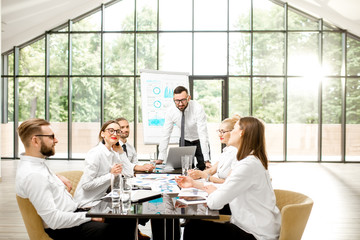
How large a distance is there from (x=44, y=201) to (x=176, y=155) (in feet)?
5.72

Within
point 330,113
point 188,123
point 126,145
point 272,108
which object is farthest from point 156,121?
point 330,113

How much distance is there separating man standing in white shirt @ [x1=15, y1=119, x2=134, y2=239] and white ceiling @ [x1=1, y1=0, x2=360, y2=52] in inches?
294

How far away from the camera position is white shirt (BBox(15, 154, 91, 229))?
2.20 meters

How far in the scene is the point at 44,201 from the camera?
7.22 feet

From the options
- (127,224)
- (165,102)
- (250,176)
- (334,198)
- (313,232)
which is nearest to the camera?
(250,176)

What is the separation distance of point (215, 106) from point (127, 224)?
8.61 meters

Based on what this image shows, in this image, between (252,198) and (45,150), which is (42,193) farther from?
(252,198)

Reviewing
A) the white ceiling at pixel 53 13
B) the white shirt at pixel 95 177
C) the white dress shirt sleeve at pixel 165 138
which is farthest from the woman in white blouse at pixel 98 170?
the white ceiling at pixel 53 13

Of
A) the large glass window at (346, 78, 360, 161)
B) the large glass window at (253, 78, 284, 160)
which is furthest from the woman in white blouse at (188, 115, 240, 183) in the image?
the large glass window at (346, 78, 360, 161)

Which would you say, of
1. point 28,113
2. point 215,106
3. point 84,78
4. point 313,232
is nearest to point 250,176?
point 313,232

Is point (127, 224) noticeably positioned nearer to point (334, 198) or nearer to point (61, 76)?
point (334, 198)

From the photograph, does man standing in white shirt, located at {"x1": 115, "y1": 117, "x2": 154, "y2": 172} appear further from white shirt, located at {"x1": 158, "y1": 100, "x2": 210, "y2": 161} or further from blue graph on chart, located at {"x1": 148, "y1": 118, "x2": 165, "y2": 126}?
blue graph on chart, located at {"x1": 148, "y1": 118, "x2": 165, "y2": 126}

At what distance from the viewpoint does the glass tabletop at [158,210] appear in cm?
210

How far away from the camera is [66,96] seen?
11211mm
